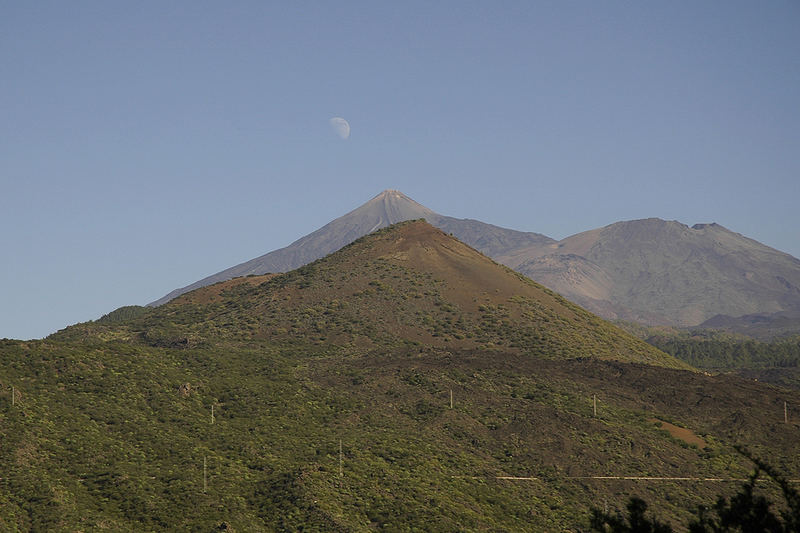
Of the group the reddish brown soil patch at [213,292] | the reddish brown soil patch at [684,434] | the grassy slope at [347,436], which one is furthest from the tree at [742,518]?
the reddish brown soil patch at [213,292]

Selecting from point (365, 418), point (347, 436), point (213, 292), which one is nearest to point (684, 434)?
point (365, 418)

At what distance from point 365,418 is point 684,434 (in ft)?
104

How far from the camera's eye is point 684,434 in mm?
90500

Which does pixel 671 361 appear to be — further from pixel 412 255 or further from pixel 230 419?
pixel 230 419

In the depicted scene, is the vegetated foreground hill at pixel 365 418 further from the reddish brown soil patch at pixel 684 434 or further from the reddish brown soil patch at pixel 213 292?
the reddish brown soil patch at pixel 213 292

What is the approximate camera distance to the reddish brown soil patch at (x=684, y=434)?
291ft

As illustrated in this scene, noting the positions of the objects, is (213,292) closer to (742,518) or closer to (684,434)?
(684,434)

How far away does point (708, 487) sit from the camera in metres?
79.9

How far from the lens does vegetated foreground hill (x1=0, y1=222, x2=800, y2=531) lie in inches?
2589

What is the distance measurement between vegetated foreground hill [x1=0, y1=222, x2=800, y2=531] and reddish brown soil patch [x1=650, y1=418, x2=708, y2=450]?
0.89 meters

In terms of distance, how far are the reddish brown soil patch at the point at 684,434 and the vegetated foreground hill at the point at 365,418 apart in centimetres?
89

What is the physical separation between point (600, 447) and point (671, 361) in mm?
52644

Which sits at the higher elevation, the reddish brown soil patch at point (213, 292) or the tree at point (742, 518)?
the reddish brown soil patch at point (213, 292)

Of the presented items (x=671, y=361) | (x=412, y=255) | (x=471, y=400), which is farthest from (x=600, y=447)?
(x=412, y=255)
